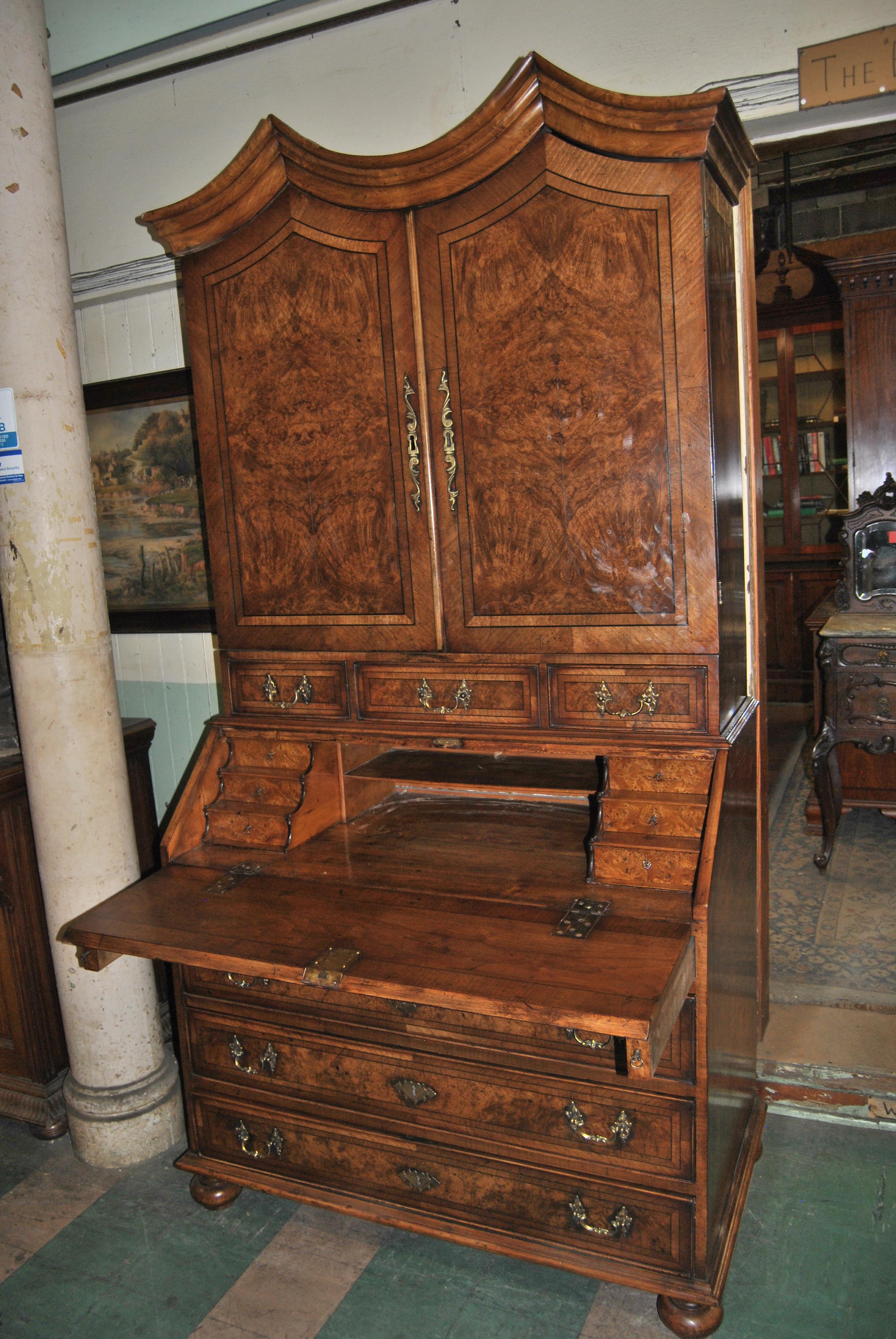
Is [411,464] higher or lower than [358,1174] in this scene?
A: higher

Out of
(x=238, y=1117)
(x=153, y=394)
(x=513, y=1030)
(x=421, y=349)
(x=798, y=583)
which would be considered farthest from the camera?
(x=798, y=583)

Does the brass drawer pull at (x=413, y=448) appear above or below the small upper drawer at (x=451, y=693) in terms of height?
above

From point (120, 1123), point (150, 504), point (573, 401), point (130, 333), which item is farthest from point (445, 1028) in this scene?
point (130, 333)

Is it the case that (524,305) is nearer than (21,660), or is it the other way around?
(524,305)

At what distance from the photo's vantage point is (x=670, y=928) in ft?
6.14

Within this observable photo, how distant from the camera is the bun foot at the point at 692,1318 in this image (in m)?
1.92

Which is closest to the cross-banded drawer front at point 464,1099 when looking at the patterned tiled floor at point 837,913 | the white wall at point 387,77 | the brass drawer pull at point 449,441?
A: the brass drawer pull at point 449,441

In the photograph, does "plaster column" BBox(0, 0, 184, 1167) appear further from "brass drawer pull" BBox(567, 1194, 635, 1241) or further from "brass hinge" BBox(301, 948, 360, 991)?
"brass drawer pull" BBox(567, 1194, 635, 1241)

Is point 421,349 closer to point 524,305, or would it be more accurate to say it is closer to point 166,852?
point 524,305

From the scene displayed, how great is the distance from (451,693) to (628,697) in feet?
1.34

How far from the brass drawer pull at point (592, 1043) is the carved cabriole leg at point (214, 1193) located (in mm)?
1082

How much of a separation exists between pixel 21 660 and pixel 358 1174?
1528mm

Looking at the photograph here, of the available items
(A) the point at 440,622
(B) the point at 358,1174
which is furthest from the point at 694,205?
(B) the point at 358,1174

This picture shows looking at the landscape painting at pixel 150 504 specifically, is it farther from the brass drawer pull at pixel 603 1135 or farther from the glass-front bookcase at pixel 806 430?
the glass-front bookcase at pixel 806 430
